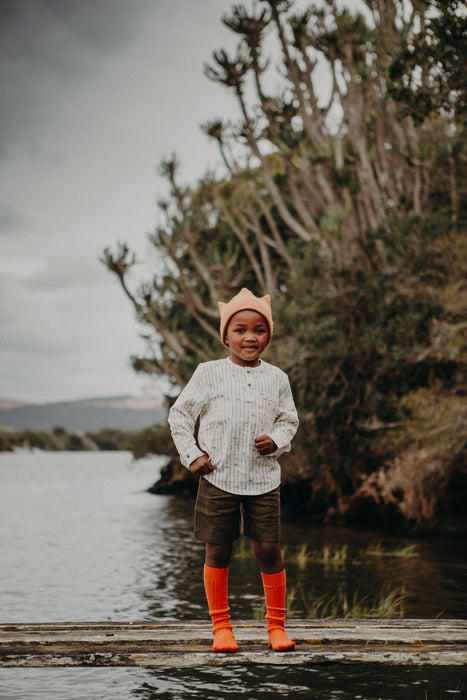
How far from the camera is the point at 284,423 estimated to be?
14.8 feet

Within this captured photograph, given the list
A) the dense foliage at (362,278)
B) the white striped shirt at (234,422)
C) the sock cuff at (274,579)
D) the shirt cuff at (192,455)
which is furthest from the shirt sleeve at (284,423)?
the dense foliage at (362,278)

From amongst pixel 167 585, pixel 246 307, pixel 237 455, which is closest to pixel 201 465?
pixel 237 455

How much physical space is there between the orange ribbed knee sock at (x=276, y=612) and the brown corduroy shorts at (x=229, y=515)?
0.24m

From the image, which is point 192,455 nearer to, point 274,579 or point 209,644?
point 274,579

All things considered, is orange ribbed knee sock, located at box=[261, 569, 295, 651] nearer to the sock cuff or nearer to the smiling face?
the sock cuff

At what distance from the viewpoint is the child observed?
432cm

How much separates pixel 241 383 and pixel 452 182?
45.7 feet

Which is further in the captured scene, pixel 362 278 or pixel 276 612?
pixel 362 278

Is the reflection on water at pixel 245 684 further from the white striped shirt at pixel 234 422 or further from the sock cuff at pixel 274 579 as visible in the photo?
the white striped shirt at pixel 234 422

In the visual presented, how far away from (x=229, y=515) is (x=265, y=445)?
0.45 meters

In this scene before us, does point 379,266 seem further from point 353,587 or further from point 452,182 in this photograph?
point 353,587

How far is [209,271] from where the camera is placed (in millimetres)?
21781

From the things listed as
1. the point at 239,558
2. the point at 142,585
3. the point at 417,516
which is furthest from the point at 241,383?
the point at 417,516

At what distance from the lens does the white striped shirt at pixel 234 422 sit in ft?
14.2
